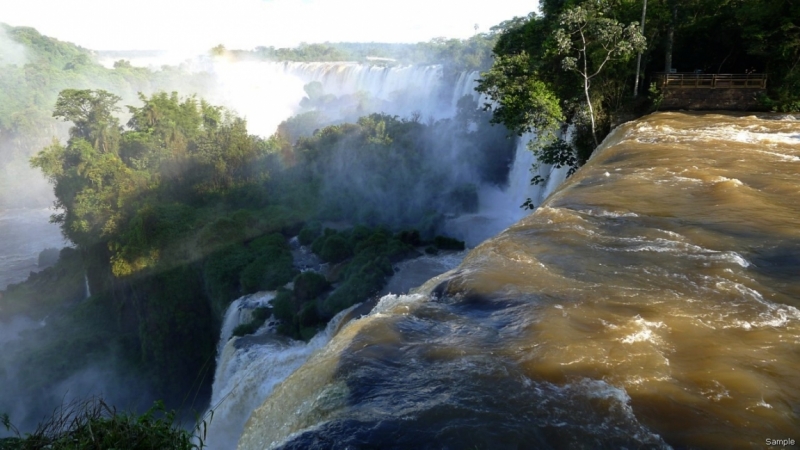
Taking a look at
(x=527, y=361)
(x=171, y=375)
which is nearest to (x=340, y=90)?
(x=171, y=375)

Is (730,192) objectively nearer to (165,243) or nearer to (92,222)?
(165,243)

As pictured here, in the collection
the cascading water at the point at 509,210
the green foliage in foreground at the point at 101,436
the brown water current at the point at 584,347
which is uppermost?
the green foliage in foreground at the point at 101,436

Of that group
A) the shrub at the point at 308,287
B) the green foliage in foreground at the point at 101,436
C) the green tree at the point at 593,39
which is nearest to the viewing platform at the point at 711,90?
the green tree at the point at 593,39

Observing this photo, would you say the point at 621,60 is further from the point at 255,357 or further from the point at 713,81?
the point at 255,357

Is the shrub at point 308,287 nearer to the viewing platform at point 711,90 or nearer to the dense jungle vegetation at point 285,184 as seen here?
the dense jungle vegetation at point 285,184

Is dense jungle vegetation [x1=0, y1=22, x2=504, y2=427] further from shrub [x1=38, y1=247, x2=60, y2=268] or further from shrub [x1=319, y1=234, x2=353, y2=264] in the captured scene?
shrub [x1=38, y1=247, x2=60, y2=268]

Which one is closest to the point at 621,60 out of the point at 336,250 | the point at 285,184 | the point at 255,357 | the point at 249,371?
the point at 336,250

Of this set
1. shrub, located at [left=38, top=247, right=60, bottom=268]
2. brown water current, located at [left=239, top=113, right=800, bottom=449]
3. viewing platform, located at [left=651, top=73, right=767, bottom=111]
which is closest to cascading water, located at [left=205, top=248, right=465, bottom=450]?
brown water current, located at [left=239, top=113, right=800, bottom=449]
